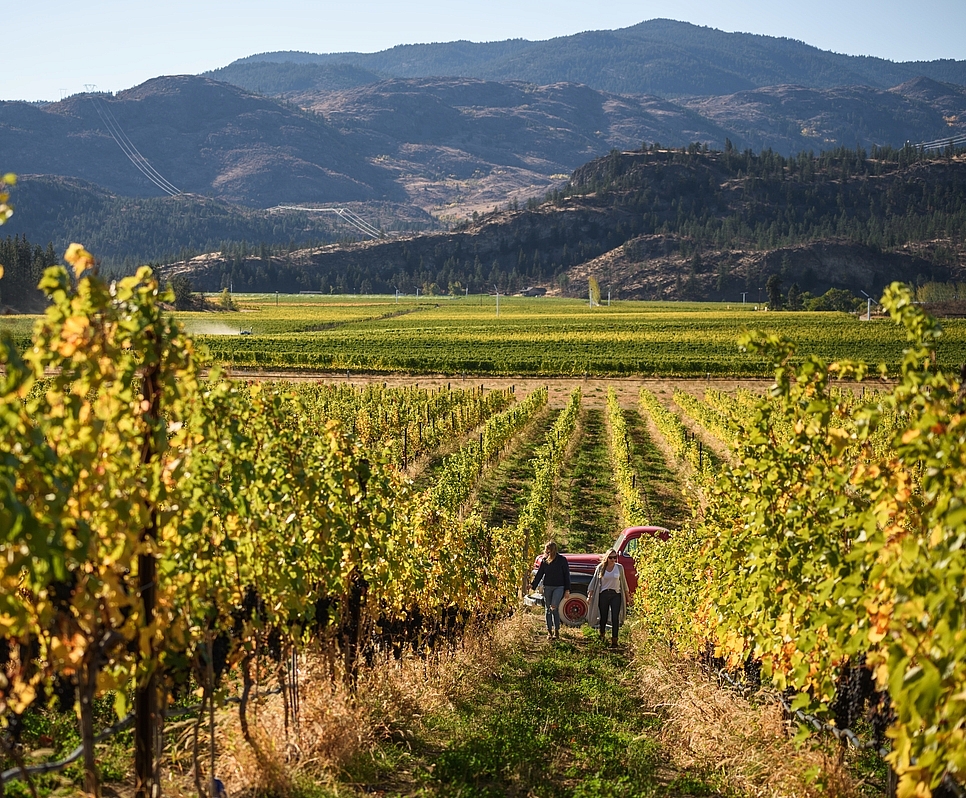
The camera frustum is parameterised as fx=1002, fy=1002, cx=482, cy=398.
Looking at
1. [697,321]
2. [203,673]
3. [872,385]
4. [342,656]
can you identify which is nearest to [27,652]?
[203,673]

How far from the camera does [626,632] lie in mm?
15852

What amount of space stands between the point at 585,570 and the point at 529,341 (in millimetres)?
64999

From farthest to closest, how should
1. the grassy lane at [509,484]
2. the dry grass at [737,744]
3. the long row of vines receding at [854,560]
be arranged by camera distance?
the grassy lane at [509,484]
the dry grass at [737,744]
the long row of vines receding at [854,560]

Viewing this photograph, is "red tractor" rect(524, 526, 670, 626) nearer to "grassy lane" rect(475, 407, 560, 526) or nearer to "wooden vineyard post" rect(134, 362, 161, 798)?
"grassy lane" rect(475, 407, 560, 526)

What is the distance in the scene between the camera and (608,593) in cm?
1444

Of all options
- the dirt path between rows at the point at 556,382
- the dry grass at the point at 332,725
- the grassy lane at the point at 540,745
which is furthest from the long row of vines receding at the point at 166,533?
the dirt path between rows at the point at 556,382

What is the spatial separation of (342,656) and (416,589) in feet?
3.69

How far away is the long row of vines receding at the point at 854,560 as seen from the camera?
443 centimetres

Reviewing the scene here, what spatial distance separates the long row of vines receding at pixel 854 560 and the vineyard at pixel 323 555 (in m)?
0.02

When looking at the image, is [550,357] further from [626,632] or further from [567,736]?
[567,736]

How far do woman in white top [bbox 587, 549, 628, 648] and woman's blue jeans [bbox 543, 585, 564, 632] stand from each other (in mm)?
484

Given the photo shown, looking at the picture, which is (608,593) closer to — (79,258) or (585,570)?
(585,570)

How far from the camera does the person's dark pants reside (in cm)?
1435

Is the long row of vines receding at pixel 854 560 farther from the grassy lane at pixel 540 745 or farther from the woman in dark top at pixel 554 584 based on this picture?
the woman in dark top at pixel 554 584
